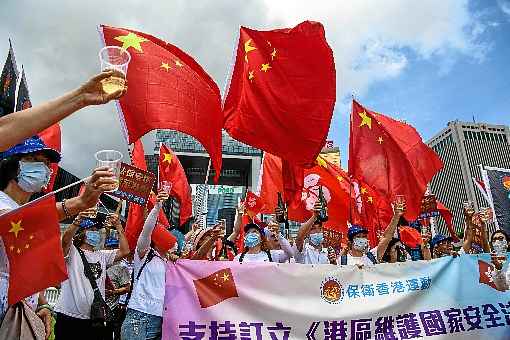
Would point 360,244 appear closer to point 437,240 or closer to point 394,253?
point 394,253

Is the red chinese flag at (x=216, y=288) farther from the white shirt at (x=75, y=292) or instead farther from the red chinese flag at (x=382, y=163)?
the red chinese flag at (x=382, y=163)

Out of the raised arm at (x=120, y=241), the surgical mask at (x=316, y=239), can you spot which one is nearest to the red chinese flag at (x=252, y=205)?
the surgical mask at (x=316, y=239)

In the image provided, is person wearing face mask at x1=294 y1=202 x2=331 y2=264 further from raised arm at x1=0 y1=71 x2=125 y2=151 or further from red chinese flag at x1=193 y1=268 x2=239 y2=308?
raised arm at x1=0 y1=71 x2=125 y2=151

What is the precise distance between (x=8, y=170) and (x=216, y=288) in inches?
112

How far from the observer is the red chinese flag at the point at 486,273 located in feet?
18.5

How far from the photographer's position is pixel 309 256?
6.43 meters

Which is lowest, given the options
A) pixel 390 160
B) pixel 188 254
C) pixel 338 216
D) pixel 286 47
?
pixel 188 254

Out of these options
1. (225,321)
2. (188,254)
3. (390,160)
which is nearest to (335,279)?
(225,321)

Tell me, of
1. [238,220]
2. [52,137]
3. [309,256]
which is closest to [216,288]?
[309,256]

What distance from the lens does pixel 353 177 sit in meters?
7.80

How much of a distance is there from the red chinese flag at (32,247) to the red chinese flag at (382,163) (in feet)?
19.4

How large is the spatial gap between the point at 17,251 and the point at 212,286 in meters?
2.80

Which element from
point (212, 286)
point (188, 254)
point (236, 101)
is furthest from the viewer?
point (236, 101)

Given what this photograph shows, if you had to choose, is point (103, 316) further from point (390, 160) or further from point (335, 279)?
point (390, 160)
